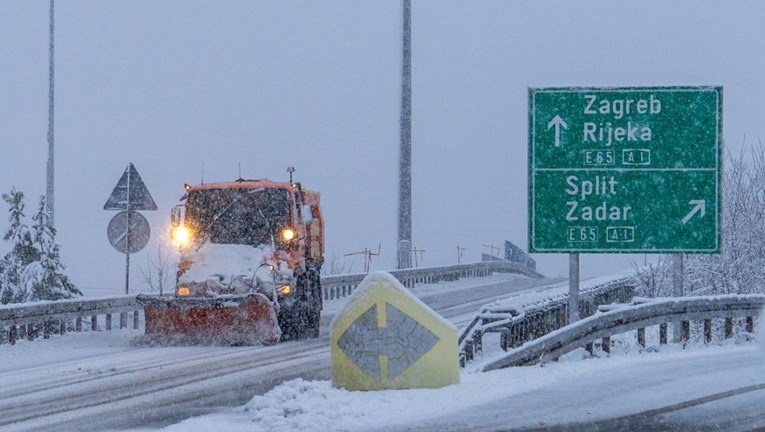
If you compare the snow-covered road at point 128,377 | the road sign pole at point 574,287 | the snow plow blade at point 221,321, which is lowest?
the snow-covered road at point 128,377

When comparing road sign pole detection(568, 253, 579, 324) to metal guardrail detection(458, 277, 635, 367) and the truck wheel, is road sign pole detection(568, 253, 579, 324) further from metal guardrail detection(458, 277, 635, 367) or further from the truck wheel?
the truck wheel

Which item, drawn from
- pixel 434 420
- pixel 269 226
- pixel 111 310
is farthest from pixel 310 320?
pixel 434 420

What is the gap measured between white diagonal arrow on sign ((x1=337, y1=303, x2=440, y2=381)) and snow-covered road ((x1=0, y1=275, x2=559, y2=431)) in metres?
1.26

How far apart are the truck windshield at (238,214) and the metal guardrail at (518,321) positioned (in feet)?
14.4

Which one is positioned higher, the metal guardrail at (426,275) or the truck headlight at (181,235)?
the truck headlight at (181,235)

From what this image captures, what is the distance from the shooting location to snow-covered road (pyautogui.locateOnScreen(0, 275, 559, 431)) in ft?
35.8

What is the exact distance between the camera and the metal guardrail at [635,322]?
44.4 feet

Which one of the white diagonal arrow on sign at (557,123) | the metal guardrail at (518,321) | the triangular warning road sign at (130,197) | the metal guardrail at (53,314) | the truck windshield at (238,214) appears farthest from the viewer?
the triangular warning road sign at (130,197)

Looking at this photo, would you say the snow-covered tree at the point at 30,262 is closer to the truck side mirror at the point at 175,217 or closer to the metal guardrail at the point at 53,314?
the metal guardrail at the point at 53,314

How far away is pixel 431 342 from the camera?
37.7 ft

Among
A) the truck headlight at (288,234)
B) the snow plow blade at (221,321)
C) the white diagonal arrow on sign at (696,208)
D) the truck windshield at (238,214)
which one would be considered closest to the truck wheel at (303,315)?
the snow plow blade at (221,321)

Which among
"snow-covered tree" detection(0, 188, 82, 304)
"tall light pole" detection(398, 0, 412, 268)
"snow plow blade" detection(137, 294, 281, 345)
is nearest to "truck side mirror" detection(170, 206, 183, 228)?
"snow plow blade" detection(137, 294, 281, 345)

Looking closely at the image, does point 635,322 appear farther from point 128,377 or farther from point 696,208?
point 128,377

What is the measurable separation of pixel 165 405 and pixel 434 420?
2.82 meters
